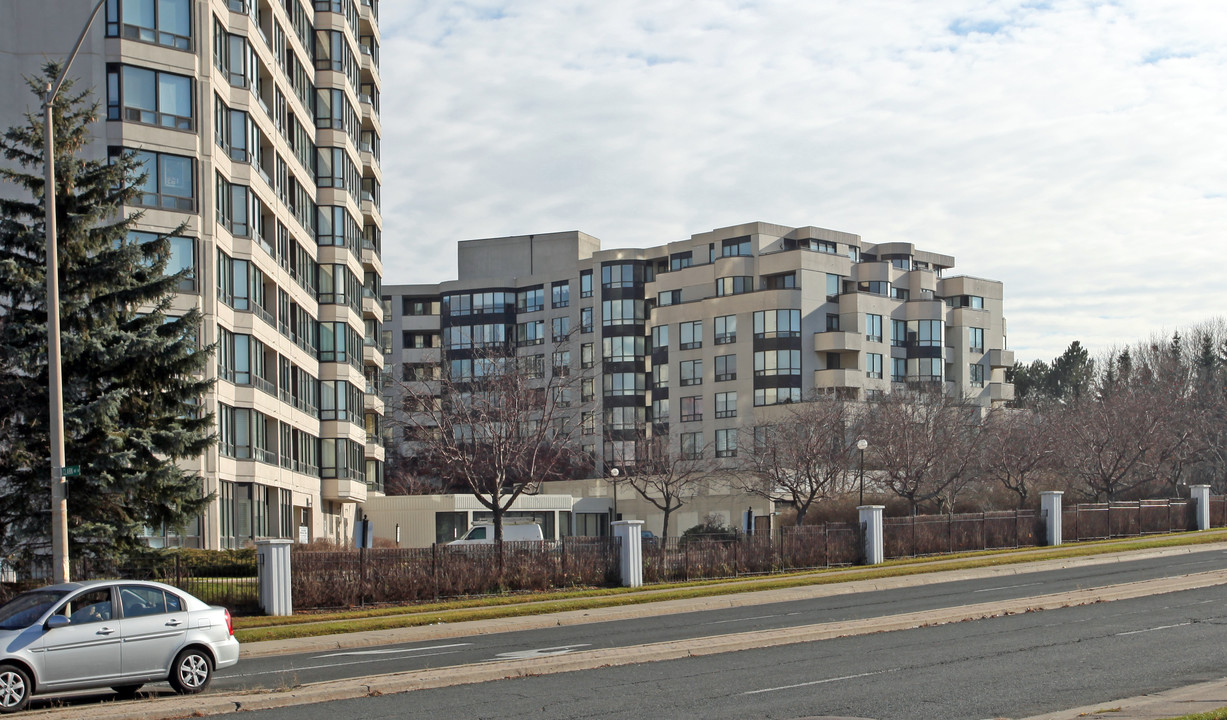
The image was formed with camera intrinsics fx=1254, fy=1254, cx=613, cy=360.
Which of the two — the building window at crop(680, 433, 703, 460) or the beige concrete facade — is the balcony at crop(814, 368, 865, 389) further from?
the building window at crop(680, 433, 703, 460)

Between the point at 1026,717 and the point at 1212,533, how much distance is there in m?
38.3

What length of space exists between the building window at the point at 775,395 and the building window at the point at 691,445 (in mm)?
5182

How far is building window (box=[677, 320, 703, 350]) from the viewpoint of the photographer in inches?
3615

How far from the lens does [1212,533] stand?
45844 mm

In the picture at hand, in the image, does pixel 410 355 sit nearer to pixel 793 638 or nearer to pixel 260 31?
pixel 260 31

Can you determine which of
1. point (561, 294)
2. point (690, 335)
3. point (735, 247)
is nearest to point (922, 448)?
point (690, 335)

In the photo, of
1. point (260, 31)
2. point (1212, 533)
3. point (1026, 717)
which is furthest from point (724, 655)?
point (260, 31)

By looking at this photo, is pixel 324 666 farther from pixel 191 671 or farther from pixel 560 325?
pixel 560 325

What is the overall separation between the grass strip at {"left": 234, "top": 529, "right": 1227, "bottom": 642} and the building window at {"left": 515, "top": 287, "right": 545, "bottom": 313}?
6964 cm

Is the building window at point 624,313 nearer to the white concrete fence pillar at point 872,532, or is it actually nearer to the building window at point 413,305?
the building window at point 413,305

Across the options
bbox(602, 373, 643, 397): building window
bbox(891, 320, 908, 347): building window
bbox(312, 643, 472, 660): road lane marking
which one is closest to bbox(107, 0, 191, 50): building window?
bbox(312, 643, 472, 660): road lane marking

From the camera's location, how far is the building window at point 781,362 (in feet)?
284

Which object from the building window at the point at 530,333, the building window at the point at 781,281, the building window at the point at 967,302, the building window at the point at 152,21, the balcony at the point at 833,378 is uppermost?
the building window at the point at 152,21

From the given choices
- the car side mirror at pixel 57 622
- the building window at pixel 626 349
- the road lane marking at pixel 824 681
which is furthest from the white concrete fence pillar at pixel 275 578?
the building window at pixel 626 349
